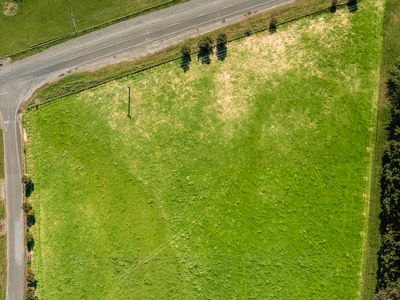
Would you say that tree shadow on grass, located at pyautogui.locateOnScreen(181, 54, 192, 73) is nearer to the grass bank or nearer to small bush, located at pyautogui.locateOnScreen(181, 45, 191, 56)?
small bush, located at pyautogui.locateOnScreen(181, 45, 191, 56)

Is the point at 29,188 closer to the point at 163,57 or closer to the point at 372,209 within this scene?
the point at 163,57

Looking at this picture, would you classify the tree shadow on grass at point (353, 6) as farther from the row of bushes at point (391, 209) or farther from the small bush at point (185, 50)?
the small bush at point (185, 50)

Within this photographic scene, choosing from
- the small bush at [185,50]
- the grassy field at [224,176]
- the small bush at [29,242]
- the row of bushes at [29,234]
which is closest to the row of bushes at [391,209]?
the grassy field at [224,176]

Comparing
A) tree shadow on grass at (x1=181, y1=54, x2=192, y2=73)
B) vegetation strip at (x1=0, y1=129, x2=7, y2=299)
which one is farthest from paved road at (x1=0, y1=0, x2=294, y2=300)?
tree shadow on grass at (x1=181, y1=54, x2=192, y2=73)

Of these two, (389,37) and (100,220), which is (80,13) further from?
(389,37)

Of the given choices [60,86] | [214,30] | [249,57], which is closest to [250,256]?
[249,57]

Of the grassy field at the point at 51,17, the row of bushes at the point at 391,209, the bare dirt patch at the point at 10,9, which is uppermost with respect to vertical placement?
the bare dirt patch at the point at 10,9
